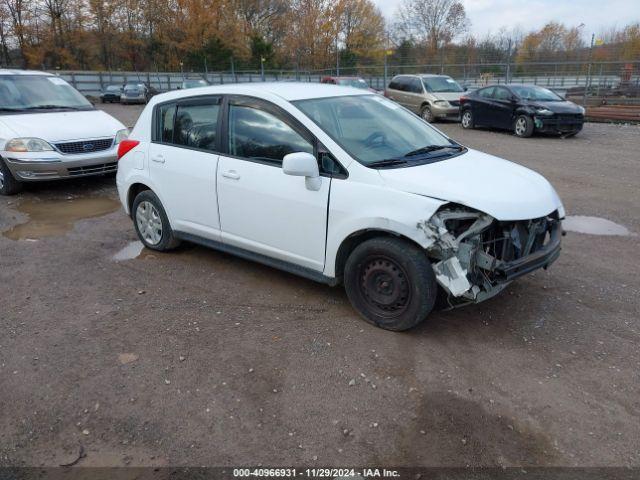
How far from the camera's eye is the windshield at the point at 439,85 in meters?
18.5

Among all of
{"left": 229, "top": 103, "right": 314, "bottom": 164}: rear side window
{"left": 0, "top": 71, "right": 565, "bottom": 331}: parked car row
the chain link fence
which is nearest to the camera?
{"left": 0, "top": 71, "right": 565, "bottom": 331}: parked car row

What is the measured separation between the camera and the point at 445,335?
13.1ft

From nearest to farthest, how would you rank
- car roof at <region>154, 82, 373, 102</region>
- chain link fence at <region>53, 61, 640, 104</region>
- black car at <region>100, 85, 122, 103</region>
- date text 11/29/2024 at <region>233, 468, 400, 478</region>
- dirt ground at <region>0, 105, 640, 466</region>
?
1. date text 11/29/2024 at <region>233, 468, 400, 478</region>
2. dirt ground at <region>0, 105, 640, 466</region>
3. car roof at <region>154, 82, 373, 102</region>
4. chain link fence at <region>53, 61, 640, 104</region>
5. black car at <region>100, 85, 122, 103</region>

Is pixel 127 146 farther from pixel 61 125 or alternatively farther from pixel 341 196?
pixel 61 125

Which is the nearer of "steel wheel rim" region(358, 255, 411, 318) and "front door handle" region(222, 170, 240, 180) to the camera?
"steel wheel rim" region(358, 255, 411, 318)

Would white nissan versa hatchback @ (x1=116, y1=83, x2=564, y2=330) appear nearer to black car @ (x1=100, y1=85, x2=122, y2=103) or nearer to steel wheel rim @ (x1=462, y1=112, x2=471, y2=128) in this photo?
steel wheel rim @ (x1=462, y1=112, x2=471, y2=128)

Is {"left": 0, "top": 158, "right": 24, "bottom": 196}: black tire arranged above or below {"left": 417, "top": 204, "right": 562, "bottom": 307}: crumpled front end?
below

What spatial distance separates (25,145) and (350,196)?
19.8 feet

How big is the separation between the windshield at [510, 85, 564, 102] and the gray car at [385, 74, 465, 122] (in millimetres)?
2833

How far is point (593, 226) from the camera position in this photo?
6.51 meters

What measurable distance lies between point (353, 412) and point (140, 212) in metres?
3.60

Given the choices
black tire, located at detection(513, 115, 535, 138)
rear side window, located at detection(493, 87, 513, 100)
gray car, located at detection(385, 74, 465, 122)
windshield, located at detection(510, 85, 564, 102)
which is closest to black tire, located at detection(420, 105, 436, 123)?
gray car, located at detection(385, 74, 465, 122)

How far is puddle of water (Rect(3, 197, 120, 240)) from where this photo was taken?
260 inches

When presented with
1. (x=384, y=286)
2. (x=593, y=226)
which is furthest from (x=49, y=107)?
(x=593, y=226)
